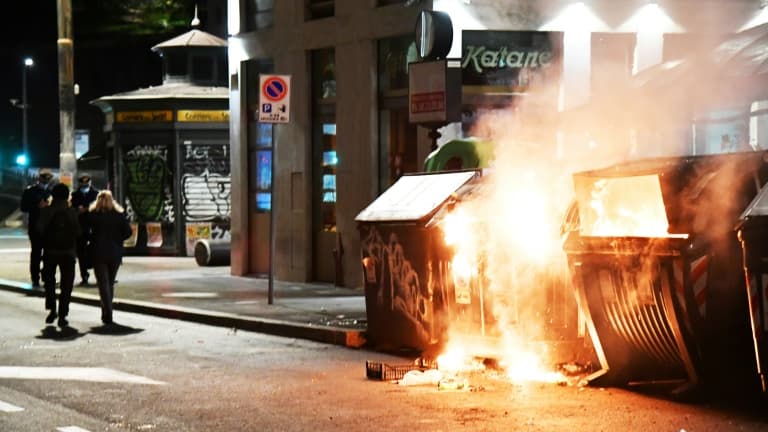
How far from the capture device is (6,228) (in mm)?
52156

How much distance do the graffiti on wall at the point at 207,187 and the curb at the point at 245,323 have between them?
28.5 ft

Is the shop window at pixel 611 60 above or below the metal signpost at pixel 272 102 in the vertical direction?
above

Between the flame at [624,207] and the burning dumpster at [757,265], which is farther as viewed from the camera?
the flame at [624,207]

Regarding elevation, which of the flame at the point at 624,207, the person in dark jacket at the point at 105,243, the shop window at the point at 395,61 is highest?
the shop window at the point at 395,61

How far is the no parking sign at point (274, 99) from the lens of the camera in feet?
53.6

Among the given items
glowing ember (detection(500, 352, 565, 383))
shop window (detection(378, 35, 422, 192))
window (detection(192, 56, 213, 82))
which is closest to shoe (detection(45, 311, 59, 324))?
shop window (detection(378, 35, 422, 192))

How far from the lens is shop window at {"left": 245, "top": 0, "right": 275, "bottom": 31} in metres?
21.4

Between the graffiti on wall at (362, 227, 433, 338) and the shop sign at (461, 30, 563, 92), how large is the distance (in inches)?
233

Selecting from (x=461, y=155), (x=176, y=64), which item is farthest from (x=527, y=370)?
(x=176, y=64)

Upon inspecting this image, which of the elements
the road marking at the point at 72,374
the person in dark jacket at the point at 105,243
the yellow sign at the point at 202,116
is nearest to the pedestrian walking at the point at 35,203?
the person in dark jacket at the point at 105,243

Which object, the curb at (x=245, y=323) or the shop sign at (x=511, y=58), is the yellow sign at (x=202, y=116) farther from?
the shop sign at (x=511, y=58)

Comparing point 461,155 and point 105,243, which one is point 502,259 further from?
point 105,243

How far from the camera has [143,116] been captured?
89.9ft

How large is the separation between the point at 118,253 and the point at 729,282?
8.55m
